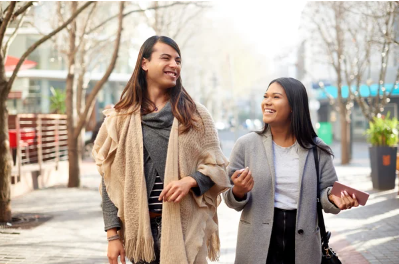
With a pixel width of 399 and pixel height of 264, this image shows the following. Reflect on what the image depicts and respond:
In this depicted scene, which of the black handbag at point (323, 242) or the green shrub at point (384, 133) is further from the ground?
the black handbag at point (323, 242)

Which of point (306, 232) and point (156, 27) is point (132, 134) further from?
point (156, 27)

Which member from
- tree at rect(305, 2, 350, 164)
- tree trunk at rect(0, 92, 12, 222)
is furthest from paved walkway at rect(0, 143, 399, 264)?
tree at rect(305, 2, 350, 164)

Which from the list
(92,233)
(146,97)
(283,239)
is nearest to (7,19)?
(92,233)

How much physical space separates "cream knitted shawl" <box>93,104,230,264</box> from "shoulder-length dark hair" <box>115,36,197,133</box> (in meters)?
0.07

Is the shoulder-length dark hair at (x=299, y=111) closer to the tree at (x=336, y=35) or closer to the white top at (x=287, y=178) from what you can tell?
the white top at (x=287, y=178)

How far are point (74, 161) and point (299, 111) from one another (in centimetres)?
1227

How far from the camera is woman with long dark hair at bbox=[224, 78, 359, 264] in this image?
3641 mm

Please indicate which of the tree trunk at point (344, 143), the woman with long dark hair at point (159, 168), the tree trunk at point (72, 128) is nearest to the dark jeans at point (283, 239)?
the woman with long dark hair at point (159, 168)

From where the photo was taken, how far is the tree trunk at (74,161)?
15367 mm

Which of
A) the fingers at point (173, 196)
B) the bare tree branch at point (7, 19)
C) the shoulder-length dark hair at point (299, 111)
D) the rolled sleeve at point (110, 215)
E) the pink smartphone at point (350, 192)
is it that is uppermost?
the bare tree branch at point (7, 19)

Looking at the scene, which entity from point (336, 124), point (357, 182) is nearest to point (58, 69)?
point (336, 124)

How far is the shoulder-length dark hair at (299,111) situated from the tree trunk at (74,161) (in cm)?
1212

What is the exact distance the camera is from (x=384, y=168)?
47.9 feet

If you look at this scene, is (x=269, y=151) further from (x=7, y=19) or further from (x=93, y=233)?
(x=7, y=19)
